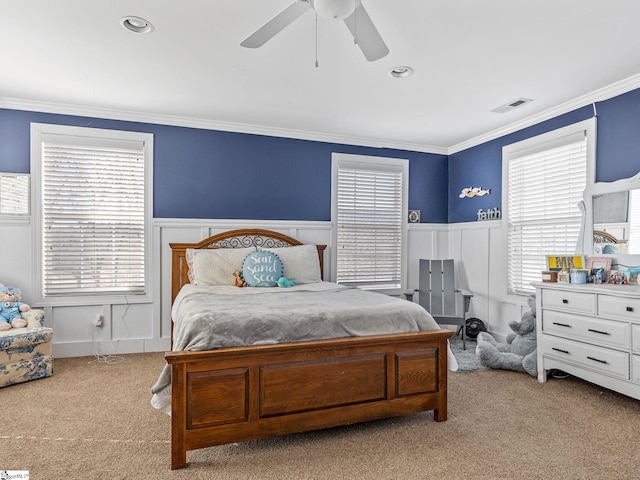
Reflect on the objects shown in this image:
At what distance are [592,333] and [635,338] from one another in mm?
295

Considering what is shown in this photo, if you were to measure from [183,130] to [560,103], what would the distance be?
378 centimetres

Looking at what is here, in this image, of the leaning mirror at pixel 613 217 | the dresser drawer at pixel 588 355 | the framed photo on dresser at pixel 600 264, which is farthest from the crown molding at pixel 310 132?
the dresser drawer at pixel 588 355

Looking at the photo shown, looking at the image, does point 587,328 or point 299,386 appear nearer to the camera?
point 299,386

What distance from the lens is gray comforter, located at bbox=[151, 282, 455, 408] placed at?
217cm

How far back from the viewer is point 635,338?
2664 millimetres

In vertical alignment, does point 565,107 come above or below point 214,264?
above

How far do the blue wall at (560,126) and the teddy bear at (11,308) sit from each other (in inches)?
192

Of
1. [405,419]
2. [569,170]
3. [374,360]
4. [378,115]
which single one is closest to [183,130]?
[378,115]

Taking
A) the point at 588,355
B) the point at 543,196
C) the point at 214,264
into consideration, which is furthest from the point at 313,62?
Result: the point at 588,355

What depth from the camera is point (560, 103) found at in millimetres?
3801

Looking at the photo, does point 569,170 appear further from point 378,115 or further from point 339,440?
point 339,440

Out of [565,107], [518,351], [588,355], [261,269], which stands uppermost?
[565,107]

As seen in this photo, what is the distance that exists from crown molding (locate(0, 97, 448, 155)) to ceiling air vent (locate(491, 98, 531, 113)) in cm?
146

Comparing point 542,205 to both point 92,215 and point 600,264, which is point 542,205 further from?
point 92,215
